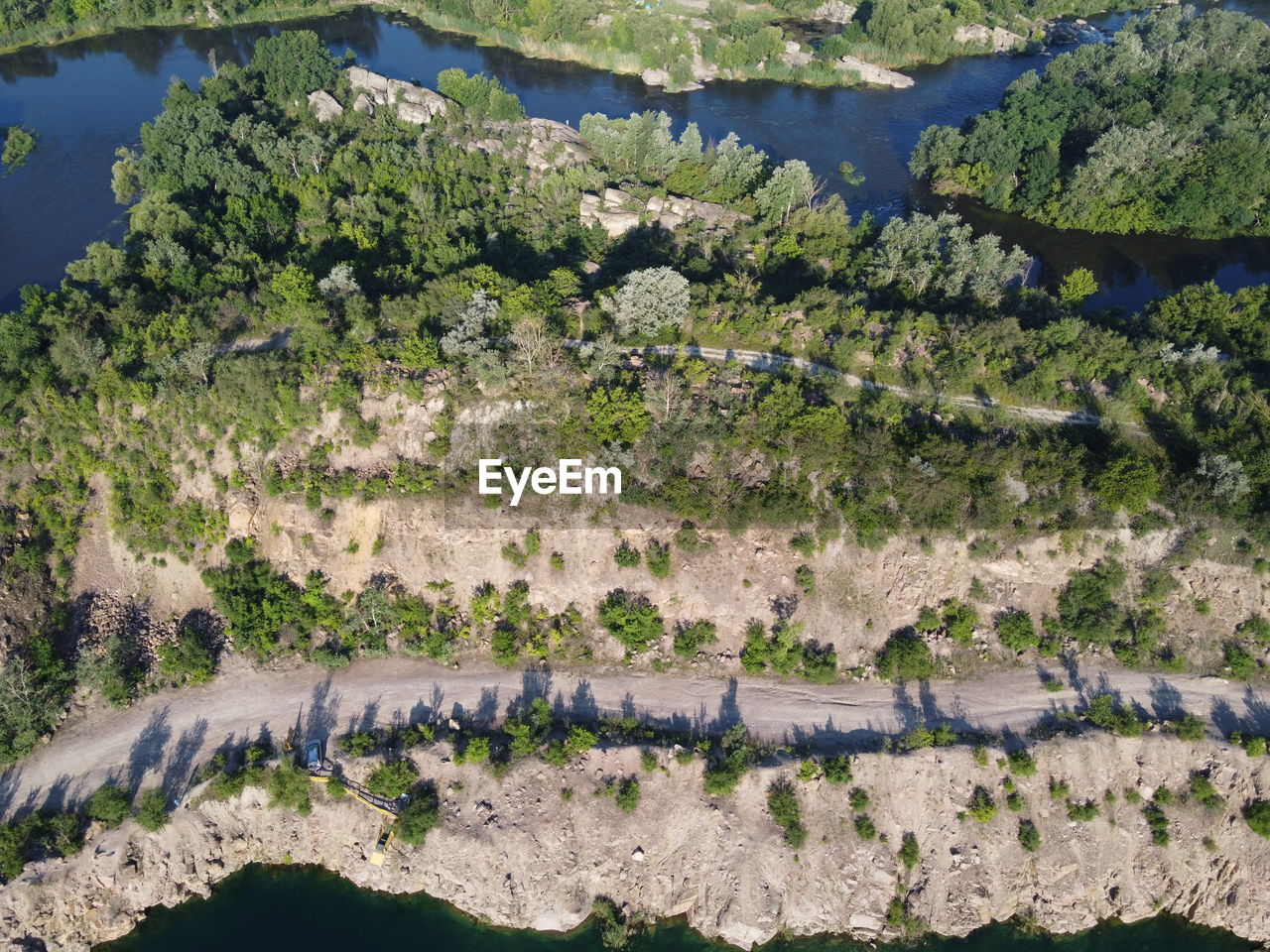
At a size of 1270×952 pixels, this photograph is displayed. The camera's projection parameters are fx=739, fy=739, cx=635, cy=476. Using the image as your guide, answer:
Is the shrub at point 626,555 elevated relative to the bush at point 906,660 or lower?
elevated

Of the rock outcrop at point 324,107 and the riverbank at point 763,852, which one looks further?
the rock outcrop at point 324,107

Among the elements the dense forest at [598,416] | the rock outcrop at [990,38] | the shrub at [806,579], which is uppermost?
the rock outcrop at [990,38]

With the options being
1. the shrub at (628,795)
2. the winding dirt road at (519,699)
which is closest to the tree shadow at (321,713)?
the winding dirt road at (519,699)

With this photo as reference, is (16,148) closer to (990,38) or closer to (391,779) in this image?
(391,779)

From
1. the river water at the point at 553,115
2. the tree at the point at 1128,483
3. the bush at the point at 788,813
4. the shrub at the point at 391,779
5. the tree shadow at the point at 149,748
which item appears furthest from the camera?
the river water at the point at 553,115

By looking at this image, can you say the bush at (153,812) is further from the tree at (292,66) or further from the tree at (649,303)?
the tree at (292,66)

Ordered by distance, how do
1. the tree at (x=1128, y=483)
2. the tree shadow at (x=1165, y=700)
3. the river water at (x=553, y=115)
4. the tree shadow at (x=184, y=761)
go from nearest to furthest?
the tree shadow at (x=184, y=761), the tree shadow at (x=1165, y=700), the tree at (x=1128, y=483), the river water at (x=553, y=115)

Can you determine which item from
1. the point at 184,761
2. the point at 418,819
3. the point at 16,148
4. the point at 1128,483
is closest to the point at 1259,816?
the point at 1128,483
